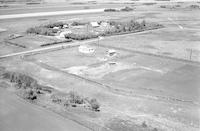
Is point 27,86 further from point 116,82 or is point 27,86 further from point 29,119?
point 116,82

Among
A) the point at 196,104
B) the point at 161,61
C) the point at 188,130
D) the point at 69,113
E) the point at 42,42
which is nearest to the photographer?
the point at 188,130

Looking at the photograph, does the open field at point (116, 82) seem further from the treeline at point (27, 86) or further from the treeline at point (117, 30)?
the treeline at point (117, 30)

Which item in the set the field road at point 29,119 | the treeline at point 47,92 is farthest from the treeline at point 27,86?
the field road at point 29,119

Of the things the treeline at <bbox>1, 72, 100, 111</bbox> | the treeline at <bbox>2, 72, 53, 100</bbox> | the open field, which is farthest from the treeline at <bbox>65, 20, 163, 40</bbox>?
the treeline at <bbox>1, 72, 100, 111</bbox>

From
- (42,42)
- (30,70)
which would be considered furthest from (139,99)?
(42,42)

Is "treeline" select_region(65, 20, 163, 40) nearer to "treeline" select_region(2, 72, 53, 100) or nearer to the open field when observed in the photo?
the open field

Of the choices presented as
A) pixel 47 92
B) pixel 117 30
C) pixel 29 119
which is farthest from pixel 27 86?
pixel 117 30

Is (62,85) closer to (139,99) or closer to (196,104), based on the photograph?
(139,99)
